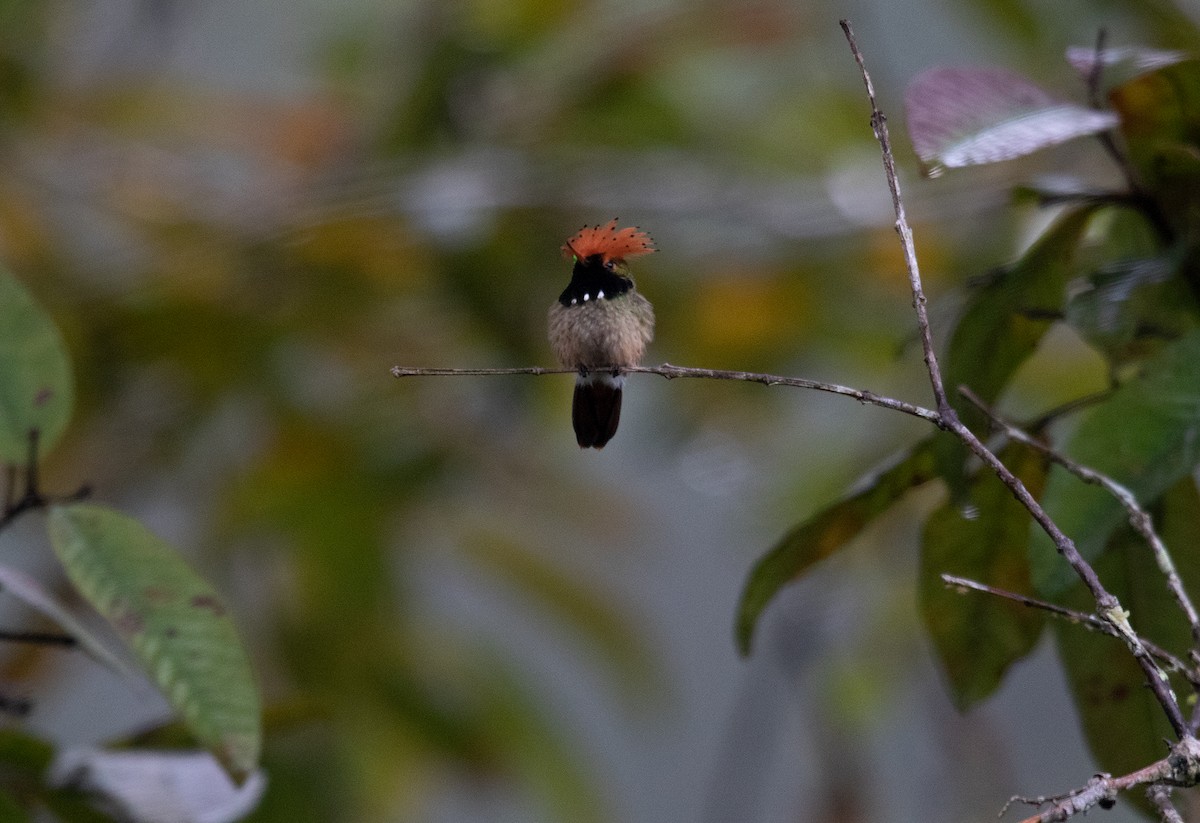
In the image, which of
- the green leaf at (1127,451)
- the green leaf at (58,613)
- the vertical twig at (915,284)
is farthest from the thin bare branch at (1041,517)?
the green leaf at (58,613)

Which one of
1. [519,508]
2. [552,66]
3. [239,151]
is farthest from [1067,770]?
[239,151]

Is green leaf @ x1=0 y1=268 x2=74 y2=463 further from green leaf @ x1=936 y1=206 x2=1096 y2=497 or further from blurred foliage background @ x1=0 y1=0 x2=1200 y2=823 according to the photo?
blurred foliage background @ x1=0 y1=0 x2=1200 y2=823

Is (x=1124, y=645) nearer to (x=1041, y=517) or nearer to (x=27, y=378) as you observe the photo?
(x=1041, y=517)

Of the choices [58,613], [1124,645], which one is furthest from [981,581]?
[58,613]

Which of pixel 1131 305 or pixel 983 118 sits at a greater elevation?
pixel 983 118

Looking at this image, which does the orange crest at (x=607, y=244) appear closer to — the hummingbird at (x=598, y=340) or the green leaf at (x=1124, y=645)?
the hummingbird at (x=598, y=340)

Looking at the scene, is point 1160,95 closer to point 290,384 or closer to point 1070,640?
point 1070,640

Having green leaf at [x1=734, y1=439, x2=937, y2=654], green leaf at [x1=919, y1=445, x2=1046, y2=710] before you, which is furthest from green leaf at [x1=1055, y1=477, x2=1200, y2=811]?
green leaf at [x1=734, y1=439, x2=937, y2=654]
